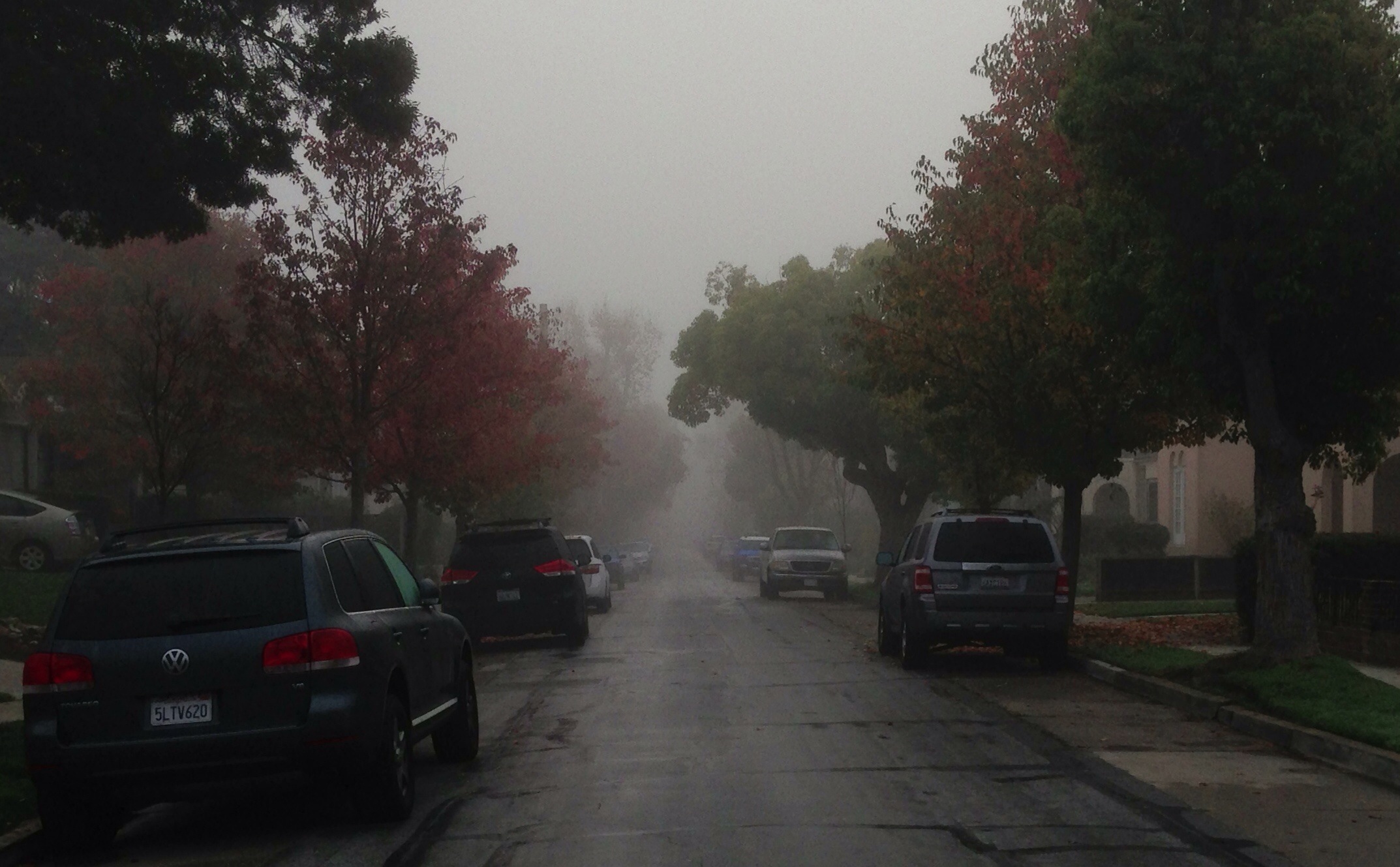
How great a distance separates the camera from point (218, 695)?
27.0ft

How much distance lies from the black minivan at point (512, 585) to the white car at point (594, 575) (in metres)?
7.57

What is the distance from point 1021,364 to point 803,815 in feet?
43.8

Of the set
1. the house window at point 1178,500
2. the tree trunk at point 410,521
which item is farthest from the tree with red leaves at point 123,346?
the house window at point 1178,500

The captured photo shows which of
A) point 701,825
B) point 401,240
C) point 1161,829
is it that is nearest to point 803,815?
point 701,825

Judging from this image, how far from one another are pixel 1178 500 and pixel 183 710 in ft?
122

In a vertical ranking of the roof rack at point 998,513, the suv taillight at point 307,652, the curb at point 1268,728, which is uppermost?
the roof rack at point 998,513

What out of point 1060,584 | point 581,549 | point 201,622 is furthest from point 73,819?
point 581,549

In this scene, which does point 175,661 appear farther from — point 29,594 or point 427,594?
point 29,594

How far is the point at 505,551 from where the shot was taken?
22.0 m

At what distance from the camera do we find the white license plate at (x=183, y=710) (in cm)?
820

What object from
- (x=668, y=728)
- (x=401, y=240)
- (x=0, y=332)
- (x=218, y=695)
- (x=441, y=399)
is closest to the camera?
(x=218, y=695)

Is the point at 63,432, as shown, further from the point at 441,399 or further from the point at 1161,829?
the point at 1161,829

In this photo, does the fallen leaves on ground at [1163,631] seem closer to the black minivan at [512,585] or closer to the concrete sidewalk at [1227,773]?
the concrete sidewalk at [1227,773]

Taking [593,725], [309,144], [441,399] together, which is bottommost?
[593,725]
